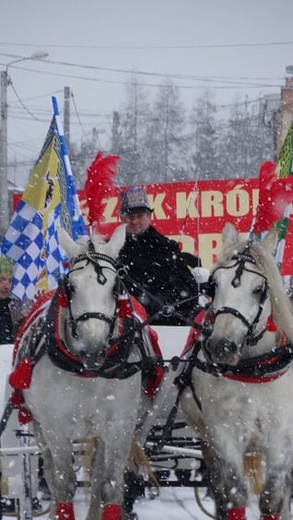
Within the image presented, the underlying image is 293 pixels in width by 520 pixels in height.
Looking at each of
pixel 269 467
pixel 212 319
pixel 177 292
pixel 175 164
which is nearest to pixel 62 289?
pixel 212 319

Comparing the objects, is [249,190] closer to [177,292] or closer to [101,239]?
[177,292]

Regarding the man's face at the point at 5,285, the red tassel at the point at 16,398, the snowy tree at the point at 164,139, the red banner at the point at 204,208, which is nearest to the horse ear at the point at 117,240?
the red tassel at the point at 16,398

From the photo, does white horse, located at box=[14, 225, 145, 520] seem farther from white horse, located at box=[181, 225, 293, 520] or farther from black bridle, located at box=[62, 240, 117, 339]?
white horse, located at box=[181, 225, 293, 520]

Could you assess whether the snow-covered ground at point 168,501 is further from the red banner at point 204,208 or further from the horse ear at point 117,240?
the red banner at point 204,208

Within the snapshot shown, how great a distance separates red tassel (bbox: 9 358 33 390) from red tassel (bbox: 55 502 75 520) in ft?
2.16

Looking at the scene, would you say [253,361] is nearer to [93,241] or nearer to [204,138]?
[93,241]

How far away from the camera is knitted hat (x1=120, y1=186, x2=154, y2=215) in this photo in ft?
23.2

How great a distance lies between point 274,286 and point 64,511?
1634mm

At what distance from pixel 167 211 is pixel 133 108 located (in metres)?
48.2

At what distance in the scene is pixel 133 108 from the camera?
5831 cm

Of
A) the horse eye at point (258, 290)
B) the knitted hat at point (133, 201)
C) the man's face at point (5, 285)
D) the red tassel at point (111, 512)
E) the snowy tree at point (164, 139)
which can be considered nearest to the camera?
the horse eye at point (258, 290)

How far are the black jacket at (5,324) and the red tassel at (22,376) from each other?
2.30 metres

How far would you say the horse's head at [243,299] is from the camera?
16.6 ft

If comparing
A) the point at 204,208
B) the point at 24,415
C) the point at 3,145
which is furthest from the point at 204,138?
the point at 24,415
